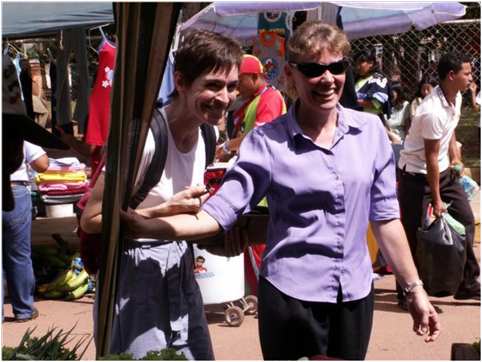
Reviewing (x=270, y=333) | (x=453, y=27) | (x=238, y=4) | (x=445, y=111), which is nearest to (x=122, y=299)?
(x=270, y=333)

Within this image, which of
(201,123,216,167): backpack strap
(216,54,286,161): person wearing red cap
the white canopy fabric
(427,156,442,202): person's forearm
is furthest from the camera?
the white canopy fabric

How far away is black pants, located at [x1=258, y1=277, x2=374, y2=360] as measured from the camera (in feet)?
10.9

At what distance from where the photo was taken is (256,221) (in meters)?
3.68

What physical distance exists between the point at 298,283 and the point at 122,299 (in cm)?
63

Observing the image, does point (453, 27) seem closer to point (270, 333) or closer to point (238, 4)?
point (238, 4)

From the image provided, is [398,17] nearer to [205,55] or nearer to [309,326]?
[205,55]

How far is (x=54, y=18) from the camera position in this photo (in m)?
9.22

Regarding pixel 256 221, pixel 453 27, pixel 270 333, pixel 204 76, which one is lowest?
pixel 453 27

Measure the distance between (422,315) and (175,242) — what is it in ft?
2.96

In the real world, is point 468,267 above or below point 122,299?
below

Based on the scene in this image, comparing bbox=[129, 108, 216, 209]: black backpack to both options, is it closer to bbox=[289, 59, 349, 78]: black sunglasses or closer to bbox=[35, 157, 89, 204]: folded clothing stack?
bbox=[289, 59, 349, 78]: black sunglasses

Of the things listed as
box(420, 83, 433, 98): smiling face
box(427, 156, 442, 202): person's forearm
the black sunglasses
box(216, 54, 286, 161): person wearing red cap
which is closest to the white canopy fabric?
box(420, 83, 433, 98): smiling face

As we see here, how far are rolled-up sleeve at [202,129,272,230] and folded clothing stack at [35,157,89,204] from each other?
22.9 ft

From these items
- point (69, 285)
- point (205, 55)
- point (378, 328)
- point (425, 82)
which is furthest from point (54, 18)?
point (205, 55)
